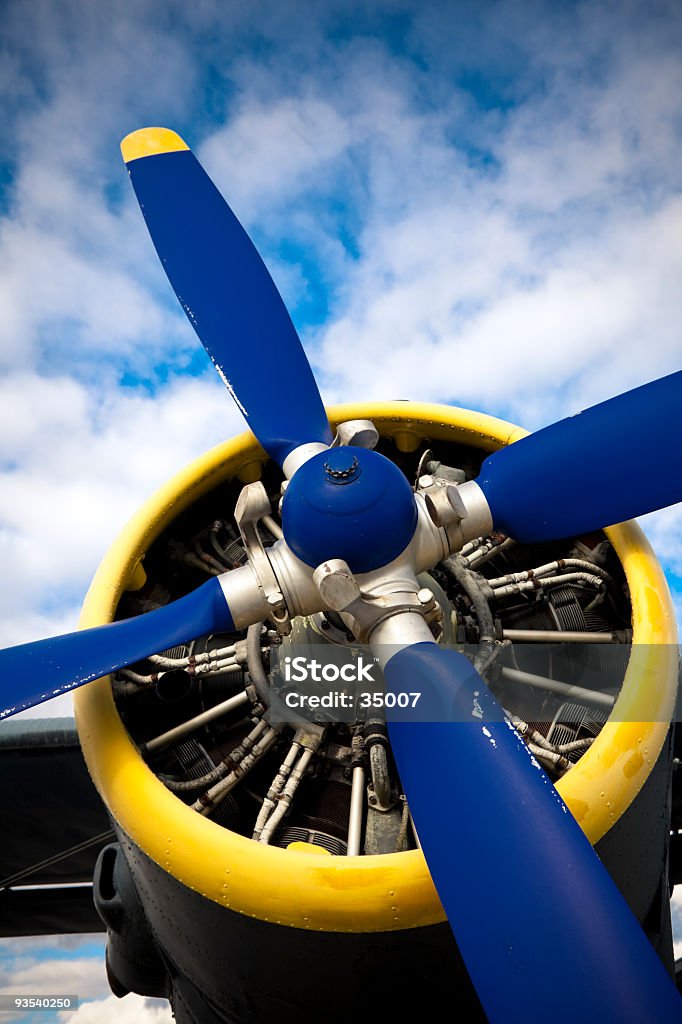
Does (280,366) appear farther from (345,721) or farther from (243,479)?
(345,721)

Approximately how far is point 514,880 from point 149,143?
4.93 metres

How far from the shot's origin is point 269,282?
532 cm

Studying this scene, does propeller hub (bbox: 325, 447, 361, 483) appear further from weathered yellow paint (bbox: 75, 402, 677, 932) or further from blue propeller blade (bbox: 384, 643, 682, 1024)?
weathered yellow paint (bbox: 75, 402, 677, 932)

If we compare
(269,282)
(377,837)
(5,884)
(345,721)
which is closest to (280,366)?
(269,282)

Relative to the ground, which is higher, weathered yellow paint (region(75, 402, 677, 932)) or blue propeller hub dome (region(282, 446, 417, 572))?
blue propeller hub dome (region(282, 446, 417, 572))

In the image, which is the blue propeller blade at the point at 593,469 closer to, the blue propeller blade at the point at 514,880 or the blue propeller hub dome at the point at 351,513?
the blue propeller hub dome at the point at 351,513

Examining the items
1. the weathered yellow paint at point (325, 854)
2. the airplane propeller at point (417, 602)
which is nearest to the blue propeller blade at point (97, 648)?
the airplane propeller at point (417, 602)

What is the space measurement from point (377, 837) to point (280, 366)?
109 inches

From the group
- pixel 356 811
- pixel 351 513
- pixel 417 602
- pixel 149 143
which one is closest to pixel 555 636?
pixel 417 602

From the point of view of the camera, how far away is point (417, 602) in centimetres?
392

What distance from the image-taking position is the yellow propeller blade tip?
548 cm

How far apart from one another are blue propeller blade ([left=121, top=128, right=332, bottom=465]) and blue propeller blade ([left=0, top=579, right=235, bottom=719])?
120cm

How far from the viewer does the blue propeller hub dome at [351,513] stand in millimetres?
3854

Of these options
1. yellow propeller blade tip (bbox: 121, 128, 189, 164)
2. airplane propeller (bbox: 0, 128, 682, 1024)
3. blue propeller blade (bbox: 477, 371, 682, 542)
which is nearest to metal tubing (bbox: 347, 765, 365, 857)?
airplane propeller (bbox: 0, 128, 682, 1024)
